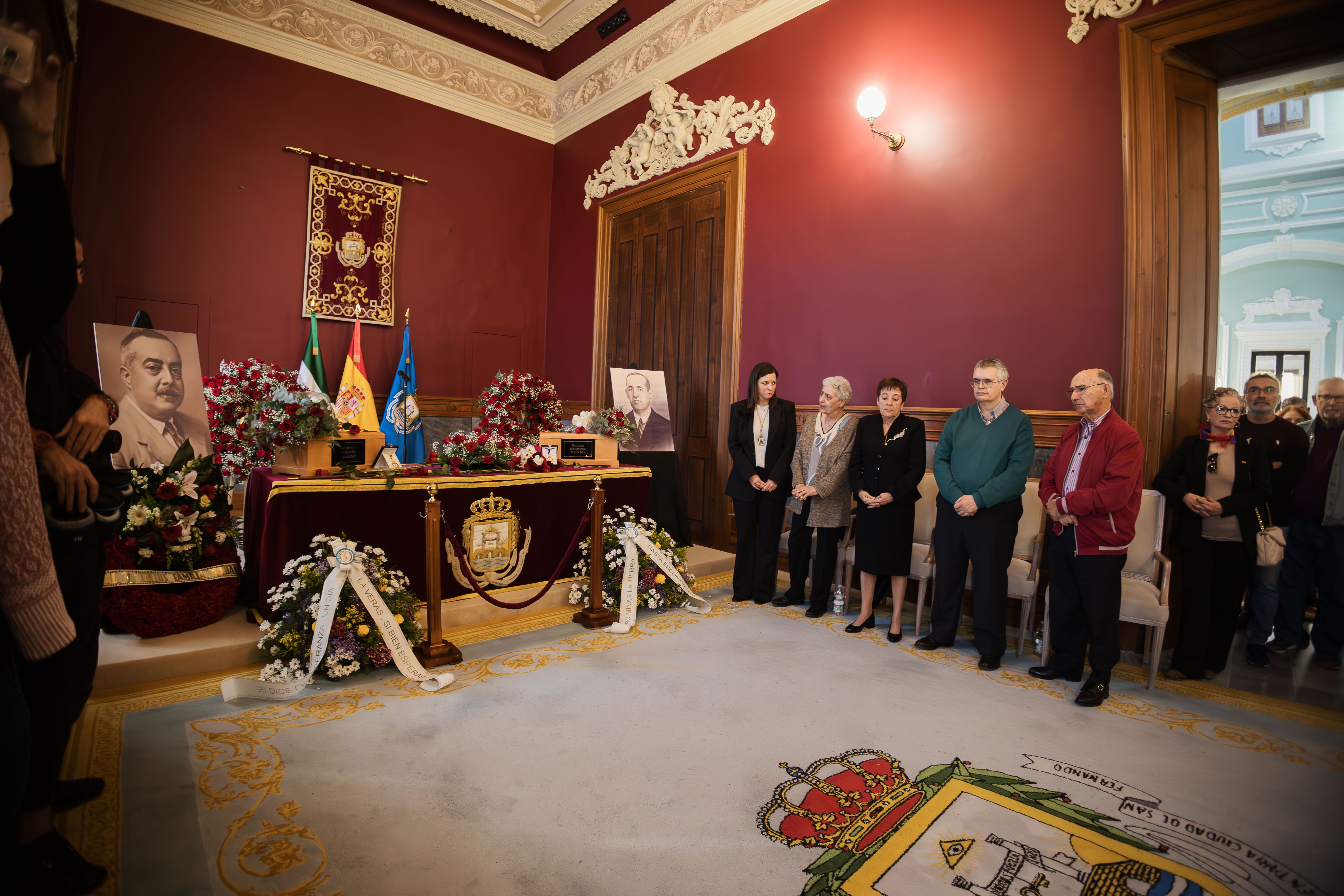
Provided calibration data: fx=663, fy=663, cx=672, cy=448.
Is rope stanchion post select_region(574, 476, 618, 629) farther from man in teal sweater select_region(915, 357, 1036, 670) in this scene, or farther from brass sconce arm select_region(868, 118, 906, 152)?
brass sconce arm select_region(868, 118, 906, 152)

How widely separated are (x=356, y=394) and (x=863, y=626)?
5.72m

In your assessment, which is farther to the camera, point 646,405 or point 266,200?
point 266,200

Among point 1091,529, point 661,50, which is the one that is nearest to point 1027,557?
point 1091,529

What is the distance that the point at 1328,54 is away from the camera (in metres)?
3.96

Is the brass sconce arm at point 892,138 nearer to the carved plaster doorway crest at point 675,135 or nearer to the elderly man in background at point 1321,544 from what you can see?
the carved plaster doorway crest at point 675,135

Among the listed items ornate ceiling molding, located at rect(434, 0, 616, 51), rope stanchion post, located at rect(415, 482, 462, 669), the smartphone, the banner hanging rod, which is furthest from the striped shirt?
the banner hanging rod

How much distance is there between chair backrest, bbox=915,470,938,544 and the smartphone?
4.65m

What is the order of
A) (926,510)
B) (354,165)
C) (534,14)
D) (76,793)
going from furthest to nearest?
1. (534,14)
2. (354,165)
3. (926,510)
4. (76,793)

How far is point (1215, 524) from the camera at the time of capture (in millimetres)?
3910

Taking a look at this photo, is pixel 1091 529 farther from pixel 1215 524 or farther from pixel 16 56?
pixel 16 56

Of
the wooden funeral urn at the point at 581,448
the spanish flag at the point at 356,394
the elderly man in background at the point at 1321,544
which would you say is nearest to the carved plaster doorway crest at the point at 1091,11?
the elderly man in background at the point at 1321,544

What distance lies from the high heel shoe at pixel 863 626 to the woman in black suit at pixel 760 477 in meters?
0.80

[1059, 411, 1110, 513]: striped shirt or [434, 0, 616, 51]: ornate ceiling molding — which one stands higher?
[434, 0, 616, 51]: ornate ceiling molding

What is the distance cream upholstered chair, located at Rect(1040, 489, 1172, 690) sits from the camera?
3635 mm
